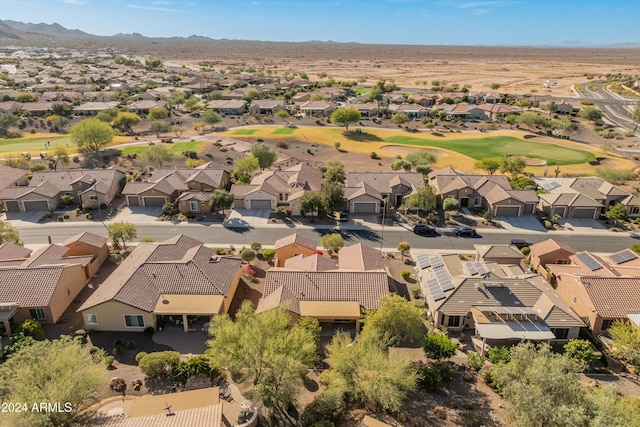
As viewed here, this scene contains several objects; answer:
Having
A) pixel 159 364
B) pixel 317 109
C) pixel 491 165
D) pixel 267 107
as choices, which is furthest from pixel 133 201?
pixel 317 109

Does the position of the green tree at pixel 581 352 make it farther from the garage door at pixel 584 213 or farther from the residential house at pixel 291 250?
the garage door at pixel 584 213

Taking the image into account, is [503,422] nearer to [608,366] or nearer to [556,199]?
[608,366]

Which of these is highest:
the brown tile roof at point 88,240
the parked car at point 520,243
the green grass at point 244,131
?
the green grass at point 244,131

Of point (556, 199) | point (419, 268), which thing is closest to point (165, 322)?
point (419, 268)

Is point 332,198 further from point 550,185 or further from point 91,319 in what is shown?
point 550,185

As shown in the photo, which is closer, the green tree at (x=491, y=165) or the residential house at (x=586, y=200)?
the residential house at (x=586, y=200)

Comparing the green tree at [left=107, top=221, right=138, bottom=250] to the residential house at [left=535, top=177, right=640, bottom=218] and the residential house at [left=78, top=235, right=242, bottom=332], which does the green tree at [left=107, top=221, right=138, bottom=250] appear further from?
the residential house at [left=535, top=177, right=640, bottom=218]

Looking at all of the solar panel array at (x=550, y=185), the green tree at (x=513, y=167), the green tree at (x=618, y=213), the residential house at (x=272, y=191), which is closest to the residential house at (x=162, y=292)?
the residential house at (x=272, y=191)
